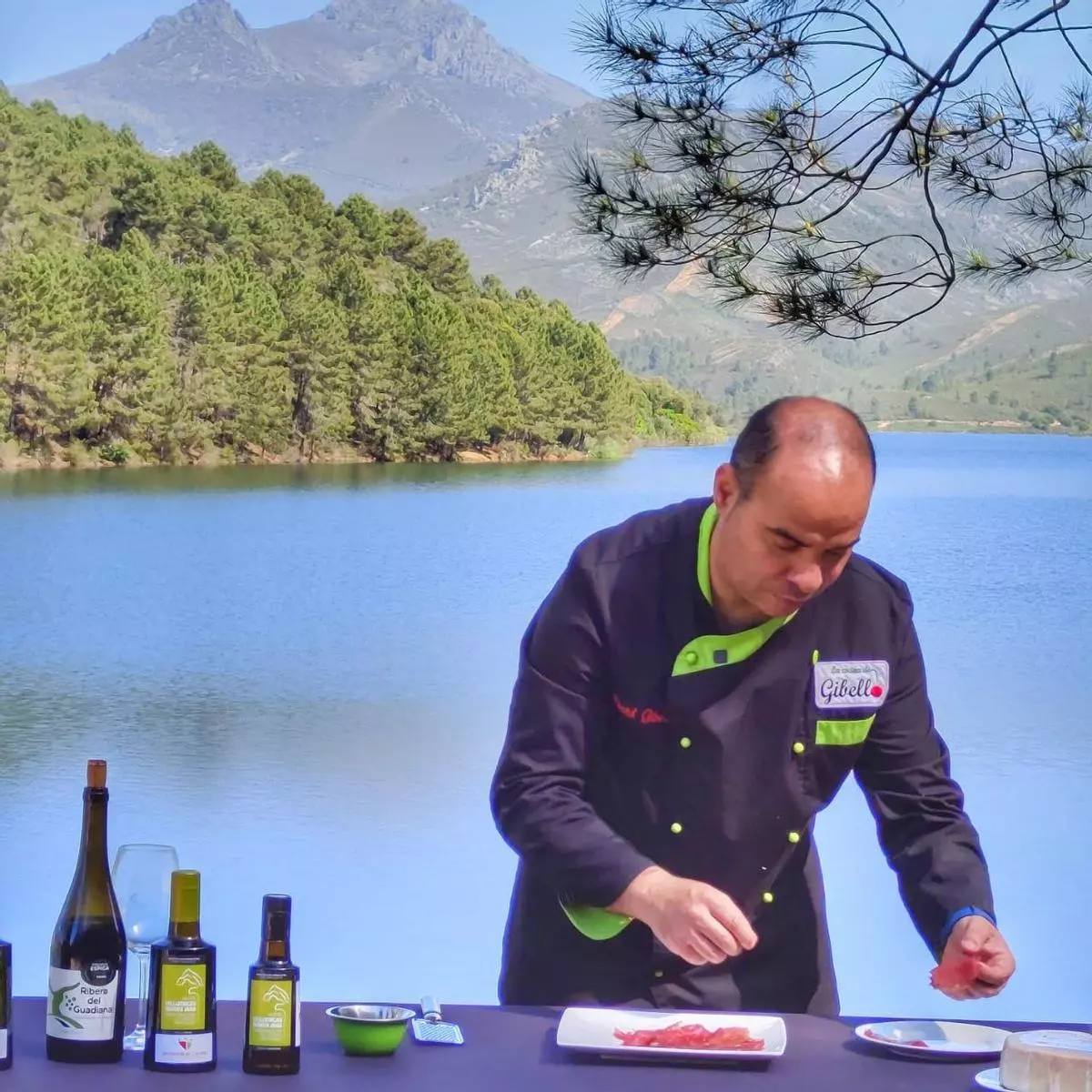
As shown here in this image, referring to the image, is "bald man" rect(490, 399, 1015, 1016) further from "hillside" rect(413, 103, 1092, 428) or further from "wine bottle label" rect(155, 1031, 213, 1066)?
"hillside" rect(413, 103, 1092, 428)

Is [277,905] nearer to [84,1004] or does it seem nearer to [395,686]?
[84,1004]

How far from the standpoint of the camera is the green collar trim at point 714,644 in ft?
5.57

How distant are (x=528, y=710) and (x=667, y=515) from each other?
0.84 ft

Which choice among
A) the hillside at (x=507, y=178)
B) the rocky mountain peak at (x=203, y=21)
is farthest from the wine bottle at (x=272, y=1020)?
the rocky mountain peak at (x=203, y=21)

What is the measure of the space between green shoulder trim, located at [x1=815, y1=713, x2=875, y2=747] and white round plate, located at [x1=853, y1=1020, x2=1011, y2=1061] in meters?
0.31

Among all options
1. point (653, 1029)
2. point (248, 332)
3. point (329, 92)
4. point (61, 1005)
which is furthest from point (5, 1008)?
point (329, 92)

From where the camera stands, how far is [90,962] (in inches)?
55.1

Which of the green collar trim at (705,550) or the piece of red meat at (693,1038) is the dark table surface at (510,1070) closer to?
the piece of red meat at (693,1038)

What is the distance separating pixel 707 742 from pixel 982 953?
1.04 feet

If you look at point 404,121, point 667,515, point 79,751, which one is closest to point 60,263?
point 404,121

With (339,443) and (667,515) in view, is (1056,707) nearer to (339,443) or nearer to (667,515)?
(339,443)

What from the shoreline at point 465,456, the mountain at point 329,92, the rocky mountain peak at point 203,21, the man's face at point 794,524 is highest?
the rocky mountain peak at point 203,21

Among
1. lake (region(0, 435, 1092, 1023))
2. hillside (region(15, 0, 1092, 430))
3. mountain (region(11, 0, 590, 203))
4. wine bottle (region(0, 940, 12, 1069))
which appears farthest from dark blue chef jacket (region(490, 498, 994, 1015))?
mountain (region(11, 0, 590, 203))

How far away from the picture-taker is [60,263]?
564 centimetres
